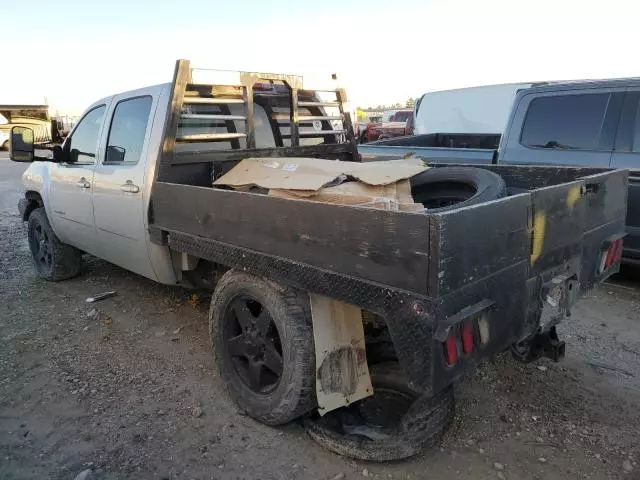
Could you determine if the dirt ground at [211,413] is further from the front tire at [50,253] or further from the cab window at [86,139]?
the cab window at [86,139]

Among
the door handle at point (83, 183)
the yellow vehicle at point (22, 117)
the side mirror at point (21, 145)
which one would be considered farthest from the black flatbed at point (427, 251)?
the yellow vehicle at point (22, 117)

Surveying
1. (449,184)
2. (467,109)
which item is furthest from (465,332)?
(467,109)

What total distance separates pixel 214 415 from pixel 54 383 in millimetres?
1246

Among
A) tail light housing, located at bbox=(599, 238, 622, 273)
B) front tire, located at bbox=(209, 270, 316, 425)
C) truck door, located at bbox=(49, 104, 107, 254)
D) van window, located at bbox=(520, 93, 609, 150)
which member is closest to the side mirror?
truck door, located at bbox=(49, 104, 107, 254)

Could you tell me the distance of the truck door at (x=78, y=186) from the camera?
465 cm

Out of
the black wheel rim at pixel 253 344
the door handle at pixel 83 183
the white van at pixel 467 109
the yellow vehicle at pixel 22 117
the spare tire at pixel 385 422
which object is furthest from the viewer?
the yellow vehicle at pixel 22 117

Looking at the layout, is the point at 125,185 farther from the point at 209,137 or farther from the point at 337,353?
the point at 337,353

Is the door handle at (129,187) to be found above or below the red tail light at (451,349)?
above

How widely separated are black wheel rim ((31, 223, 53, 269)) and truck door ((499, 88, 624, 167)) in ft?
16.8

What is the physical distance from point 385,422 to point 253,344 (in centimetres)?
87

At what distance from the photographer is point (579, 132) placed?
5.27 metres

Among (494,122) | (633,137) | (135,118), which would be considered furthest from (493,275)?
(494,122)

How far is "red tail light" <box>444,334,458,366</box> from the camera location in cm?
206

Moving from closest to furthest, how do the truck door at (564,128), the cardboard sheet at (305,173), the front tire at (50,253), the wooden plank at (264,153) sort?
the cardboard sheet at (305,173)
the wooden plank at (264,153)
the truck door at (564,128)
the front tire at (50,253)
